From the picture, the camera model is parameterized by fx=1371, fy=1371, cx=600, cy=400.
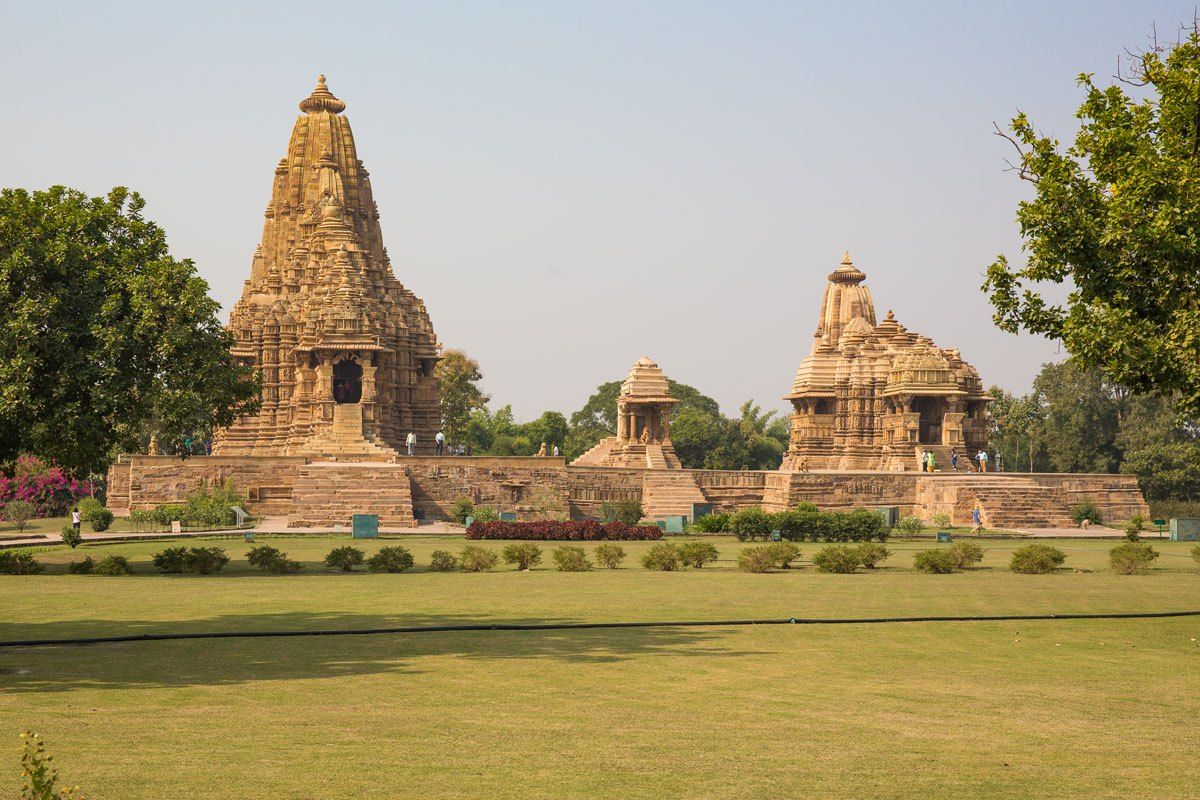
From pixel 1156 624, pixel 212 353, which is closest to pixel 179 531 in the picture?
pixel 212 353

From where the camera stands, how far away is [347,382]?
192ft

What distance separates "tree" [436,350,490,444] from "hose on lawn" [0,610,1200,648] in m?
64.0

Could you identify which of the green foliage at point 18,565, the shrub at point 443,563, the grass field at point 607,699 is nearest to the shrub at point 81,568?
the green foliage at point 18,565

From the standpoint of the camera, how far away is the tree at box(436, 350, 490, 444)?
83.2 meters

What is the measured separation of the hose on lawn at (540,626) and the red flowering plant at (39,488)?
3057cm

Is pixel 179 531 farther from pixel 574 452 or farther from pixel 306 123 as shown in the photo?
pixel 574 452

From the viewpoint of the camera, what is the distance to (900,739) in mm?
10969

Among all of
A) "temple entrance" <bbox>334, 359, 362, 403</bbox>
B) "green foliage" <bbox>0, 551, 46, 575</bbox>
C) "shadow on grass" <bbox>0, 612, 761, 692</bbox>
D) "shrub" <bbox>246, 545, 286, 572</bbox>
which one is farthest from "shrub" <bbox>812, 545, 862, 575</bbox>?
"temple entrance" <bbox>334, 359, 362, 403</bbox>

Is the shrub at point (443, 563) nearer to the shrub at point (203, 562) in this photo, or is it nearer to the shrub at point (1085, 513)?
the shrub at point (203, 562)

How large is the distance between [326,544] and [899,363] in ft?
116

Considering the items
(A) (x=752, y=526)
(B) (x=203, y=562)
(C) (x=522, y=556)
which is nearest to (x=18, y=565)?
(B) (x=203, y=562)

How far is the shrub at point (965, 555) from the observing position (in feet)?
91.7

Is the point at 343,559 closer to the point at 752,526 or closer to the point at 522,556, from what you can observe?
the point at 522,556

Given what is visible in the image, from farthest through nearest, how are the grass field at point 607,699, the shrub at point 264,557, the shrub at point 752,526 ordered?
the shrub at point 752,526
the shrub at point 264,557
the grass field at point 607,699
